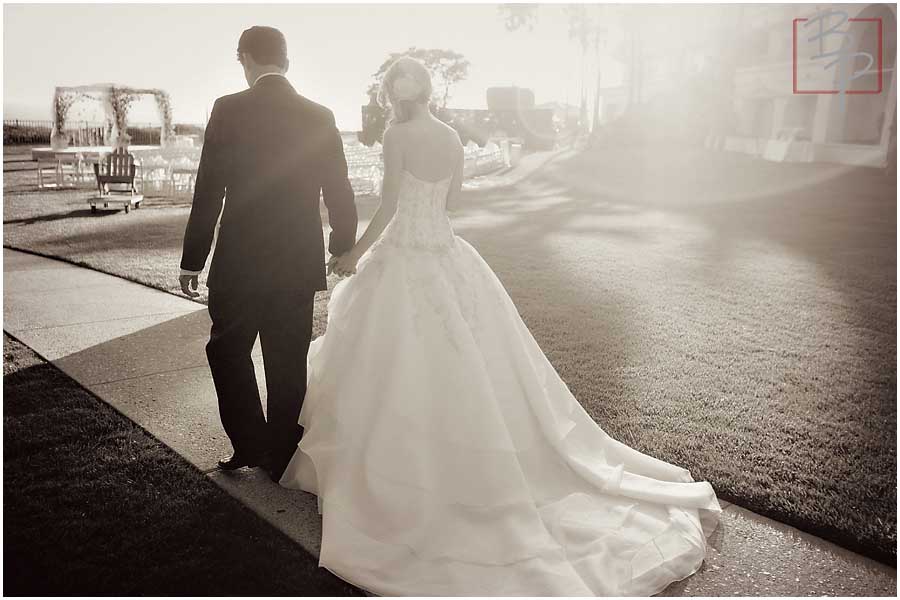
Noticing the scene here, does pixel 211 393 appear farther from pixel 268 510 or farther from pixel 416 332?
pixel 416 332

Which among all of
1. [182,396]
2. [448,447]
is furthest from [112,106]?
[448,447]

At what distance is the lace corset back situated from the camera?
3721mm

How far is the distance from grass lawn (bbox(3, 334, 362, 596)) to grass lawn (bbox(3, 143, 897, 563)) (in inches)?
97.3

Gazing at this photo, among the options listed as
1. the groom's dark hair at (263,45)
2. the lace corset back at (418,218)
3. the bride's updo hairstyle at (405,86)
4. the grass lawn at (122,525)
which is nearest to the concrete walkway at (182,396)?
the grass lawn at (122,525)

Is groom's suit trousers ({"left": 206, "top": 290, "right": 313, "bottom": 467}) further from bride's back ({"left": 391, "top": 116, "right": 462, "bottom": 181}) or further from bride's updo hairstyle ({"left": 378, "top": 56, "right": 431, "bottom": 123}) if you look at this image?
bride's updo hairstyle ({"left": 378, "top": 56, "right": 431, "bottom": 123})

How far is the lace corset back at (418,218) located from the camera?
372cm

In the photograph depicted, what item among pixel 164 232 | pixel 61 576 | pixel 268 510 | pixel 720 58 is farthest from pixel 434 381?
pixel 720 58

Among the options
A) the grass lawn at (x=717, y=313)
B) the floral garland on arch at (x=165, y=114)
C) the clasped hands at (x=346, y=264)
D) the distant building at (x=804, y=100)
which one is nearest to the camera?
the clasped hands at (x=346, y=264)

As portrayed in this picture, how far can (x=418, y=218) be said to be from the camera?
3.74 meters

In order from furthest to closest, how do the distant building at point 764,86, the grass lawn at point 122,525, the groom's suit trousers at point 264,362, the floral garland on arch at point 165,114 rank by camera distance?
the floral garland on arch at point 165,114 < the distant building at point 764,86 < the groom's suit trousers at point 264,362 < the grass lawn at point 122,525

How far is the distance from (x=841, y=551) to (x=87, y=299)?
24.8 ft

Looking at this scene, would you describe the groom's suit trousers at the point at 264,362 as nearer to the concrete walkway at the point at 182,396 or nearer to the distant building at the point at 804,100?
the concrete walkway at the point at 182,396

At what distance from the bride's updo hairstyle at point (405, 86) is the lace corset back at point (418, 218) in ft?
1.05

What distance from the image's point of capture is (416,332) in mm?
3480
